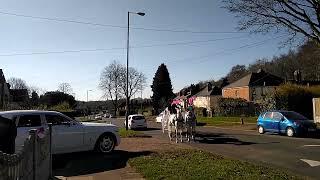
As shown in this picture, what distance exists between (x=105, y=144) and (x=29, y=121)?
3313 millimetres

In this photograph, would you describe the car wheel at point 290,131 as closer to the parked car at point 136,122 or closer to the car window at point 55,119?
the car window at point 55,119

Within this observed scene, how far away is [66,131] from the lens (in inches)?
641

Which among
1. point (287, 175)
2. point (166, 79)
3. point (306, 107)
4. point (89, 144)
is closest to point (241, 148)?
point (89, 144)

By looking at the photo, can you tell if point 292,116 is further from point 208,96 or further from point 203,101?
point 203,101

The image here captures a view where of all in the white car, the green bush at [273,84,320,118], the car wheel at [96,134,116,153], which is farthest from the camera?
the green bush at [273,84,320,118]

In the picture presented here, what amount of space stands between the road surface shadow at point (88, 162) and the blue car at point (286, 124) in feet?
44.1

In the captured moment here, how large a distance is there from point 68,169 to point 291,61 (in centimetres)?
10419

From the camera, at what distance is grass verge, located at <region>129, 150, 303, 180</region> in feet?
37.6

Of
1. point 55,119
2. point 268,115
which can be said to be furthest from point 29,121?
point 268,115

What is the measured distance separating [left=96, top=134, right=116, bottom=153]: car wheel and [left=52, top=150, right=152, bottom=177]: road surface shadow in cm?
27

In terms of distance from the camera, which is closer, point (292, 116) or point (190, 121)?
point (190, 121)

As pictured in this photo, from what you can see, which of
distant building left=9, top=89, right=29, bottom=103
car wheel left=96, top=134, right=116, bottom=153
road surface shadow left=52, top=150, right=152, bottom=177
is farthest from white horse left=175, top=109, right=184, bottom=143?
distant building left=9, top=89, right=29, bottom=103

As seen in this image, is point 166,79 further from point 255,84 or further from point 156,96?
point 255,84

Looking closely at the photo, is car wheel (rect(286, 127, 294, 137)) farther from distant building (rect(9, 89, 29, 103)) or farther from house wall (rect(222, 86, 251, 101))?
distant building (rect(9, 89, 29, 103))
